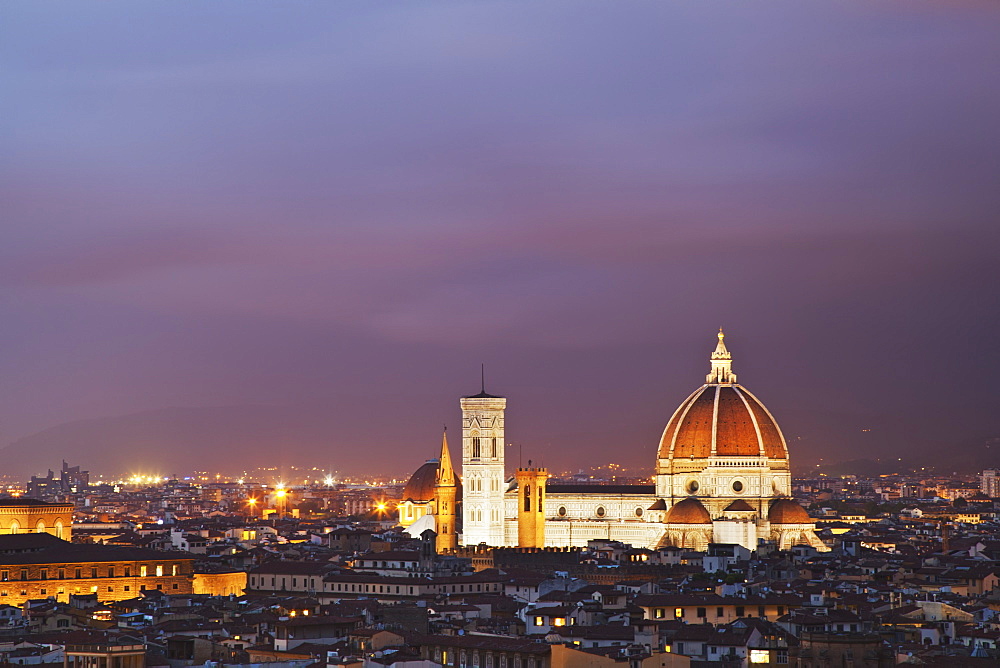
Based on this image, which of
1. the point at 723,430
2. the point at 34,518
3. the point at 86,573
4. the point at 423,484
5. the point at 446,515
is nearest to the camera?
the point at 86,573

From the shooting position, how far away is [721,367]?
13050 cm

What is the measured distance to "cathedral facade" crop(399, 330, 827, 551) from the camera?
4599 inches

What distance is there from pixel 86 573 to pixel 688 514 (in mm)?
43729

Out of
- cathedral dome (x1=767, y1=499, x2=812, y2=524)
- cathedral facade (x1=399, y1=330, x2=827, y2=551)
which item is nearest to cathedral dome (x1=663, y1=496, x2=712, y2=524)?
cathedral facade (x1=399, y1=330, x2=827, y2=551)

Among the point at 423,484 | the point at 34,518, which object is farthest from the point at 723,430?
the point at 34,518

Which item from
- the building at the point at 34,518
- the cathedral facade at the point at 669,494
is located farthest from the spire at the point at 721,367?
the building at the point at 34,518

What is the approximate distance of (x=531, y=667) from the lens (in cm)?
5125

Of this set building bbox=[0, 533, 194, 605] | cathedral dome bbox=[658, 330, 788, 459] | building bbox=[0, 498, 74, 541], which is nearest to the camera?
building bbox=[0, 533, 194, 605]

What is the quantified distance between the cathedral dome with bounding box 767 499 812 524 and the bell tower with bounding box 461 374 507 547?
14.2 meters

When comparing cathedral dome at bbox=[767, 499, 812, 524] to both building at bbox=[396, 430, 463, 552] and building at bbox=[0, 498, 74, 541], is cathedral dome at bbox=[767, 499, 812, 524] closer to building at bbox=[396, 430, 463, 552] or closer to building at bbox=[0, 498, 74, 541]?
building at bbox=[396, 430, 463, 552]

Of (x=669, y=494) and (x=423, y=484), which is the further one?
(x=423, y=484)

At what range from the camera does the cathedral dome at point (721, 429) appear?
4776 inches

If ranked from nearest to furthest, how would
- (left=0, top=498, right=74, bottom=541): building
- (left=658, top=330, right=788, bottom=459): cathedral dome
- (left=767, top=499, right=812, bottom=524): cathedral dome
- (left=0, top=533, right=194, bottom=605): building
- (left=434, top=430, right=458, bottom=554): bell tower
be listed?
(left=0, top=533, right=194, bottom=605): building, (left=0, top=498, right=74, bottom=541): building, (left=434, top=430, right=458, bottom=554): bell tower, (left=767, top=499, right=812, bottom=524): cathedral dome, (left=658, top=330, right=788, bottom=459): cathedral dome

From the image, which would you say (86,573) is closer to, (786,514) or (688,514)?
(688,514)
